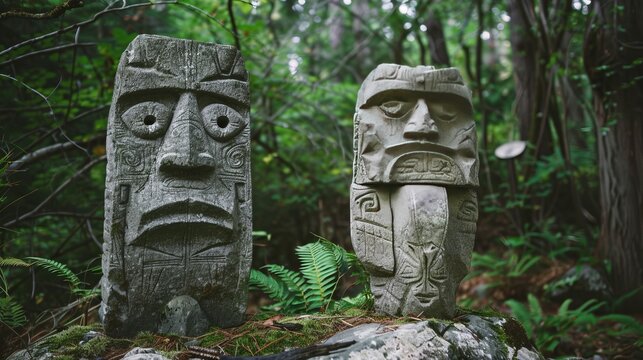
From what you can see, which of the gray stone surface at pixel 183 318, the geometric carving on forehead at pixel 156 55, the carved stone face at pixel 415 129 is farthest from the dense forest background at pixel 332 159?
the carved stone face at pixel 415 129

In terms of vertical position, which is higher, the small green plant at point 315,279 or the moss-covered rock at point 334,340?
the small green plant at point 315,279

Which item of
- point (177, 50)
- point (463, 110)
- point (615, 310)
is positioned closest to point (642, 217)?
point (615, 310)

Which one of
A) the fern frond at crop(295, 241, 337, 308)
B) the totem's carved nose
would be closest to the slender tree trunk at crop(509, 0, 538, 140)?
the totem's carved nose

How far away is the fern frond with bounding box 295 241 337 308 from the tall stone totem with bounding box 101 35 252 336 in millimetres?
668

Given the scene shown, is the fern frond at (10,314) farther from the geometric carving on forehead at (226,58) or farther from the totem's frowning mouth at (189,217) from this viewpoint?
the geometric carving on forehead at (226,58)

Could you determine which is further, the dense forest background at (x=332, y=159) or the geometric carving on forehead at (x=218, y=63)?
the dense forest background at (x=332, y=159)

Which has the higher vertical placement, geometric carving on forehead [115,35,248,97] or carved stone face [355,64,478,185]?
geometric carving on forehead [115,35,248,97]

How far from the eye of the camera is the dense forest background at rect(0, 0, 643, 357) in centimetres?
480

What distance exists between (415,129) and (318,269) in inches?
54.6

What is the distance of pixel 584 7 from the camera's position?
609 centimetres

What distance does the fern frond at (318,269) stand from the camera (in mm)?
4086

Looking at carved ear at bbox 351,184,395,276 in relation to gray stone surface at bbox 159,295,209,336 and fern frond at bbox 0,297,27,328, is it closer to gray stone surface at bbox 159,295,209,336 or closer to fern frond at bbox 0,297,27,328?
gray stone surface at bbox 159,295,209,336

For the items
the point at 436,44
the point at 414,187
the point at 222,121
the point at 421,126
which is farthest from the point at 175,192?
the point at 436,44

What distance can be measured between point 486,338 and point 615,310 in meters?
3.61
